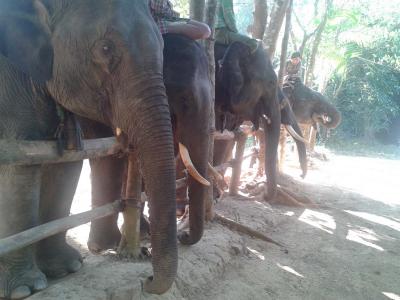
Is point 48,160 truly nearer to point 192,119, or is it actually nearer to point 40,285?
point 40,285

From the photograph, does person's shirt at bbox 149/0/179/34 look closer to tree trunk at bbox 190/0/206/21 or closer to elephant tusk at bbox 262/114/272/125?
tree trunk at bbox 190/0/206/21

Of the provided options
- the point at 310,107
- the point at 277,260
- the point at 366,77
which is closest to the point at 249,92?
the point at 277,260

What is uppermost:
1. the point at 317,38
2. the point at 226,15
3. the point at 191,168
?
the point at 317,38

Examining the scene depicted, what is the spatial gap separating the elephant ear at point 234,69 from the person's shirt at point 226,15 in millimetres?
424

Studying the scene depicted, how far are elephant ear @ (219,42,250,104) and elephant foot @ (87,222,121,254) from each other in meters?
2.78

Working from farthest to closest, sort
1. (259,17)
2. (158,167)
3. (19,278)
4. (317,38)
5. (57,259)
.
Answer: (317,38) < (259,17) < (57,259) < (19,278) < (158,167)

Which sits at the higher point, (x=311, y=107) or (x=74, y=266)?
(x=311, y=107)

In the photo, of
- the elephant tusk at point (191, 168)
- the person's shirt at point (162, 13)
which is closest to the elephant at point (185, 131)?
the elephant tusk at point (191, 168)

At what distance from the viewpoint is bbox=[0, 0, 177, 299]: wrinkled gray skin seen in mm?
2334

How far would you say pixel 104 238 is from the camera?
395 cm

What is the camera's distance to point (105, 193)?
384 cm

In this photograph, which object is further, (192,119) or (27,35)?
(192,119)

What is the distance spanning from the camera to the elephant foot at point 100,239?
3.92 m

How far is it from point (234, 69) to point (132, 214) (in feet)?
9.97
